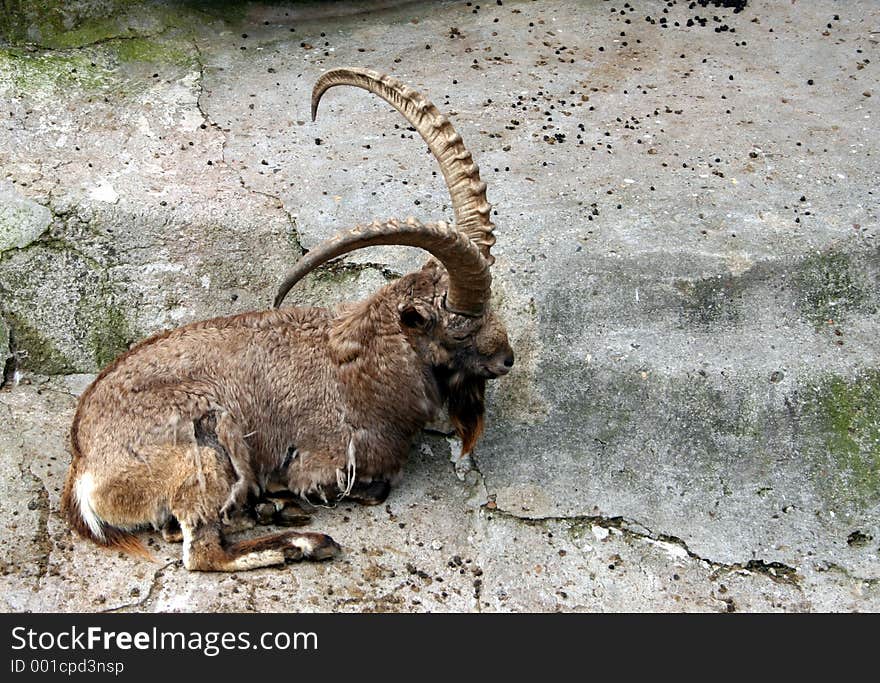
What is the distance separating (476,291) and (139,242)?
105 inches

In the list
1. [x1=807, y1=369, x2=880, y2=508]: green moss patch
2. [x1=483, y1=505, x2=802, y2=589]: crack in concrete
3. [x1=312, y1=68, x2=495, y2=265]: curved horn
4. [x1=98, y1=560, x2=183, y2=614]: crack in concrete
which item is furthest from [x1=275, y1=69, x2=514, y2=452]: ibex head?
[x1=807, y1=369, x2=880, y2=508]: green moss patch

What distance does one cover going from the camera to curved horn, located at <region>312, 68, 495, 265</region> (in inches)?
202

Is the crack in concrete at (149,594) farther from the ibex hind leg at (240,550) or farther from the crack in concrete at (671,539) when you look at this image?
the crack in concrete at (671,539)

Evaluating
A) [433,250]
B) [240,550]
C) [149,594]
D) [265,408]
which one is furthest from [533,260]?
[149,594]

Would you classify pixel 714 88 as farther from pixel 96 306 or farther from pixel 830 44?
pixel 96 306

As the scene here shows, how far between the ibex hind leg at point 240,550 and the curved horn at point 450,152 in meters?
1.71

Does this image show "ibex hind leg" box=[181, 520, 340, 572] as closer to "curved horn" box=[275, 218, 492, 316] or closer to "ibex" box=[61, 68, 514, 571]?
"ibex" box=[61, 68, 514, 571]

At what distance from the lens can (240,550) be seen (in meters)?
4.96

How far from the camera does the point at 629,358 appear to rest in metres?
5.79

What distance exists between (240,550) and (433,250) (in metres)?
1.80

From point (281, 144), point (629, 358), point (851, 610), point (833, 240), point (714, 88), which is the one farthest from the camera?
point (714, 88)

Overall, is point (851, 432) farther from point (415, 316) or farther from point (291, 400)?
point (291, 400)

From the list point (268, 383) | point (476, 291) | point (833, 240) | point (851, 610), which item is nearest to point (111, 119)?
point (268, 383)

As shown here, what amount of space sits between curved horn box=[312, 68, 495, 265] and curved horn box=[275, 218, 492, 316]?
222mm
